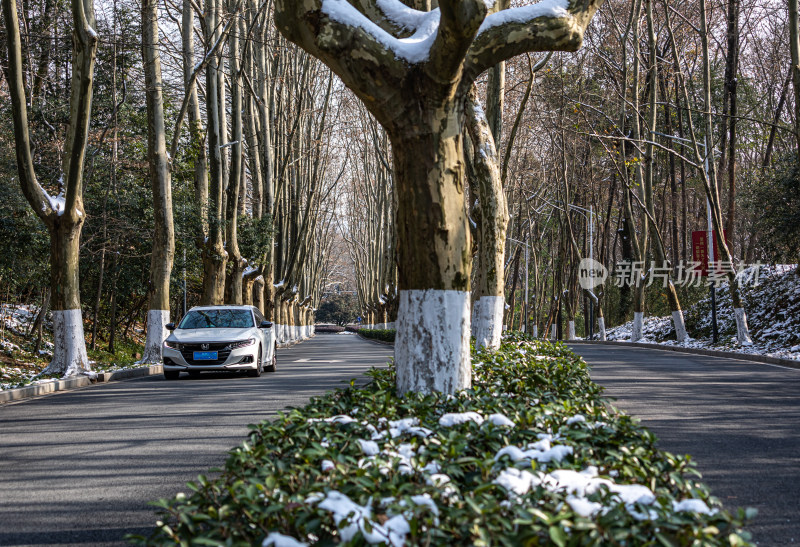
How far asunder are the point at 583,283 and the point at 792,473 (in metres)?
34.7

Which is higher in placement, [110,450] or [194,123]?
[194,123]

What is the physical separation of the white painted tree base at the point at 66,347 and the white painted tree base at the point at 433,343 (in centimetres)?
1012

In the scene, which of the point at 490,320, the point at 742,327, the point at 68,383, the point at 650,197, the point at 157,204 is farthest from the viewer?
the point at 650,197

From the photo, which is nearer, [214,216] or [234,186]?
[214,216]

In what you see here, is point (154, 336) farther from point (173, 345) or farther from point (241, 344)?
point (241, 344)

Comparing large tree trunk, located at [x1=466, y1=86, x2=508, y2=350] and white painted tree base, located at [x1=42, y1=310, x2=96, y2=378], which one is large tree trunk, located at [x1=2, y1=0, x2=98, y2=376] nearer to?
white painted tree base, located at [x1=42, y1=310, x2=96, y2=378]

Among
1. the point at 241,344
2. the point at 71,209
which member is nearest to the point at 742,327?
the point at 241,344

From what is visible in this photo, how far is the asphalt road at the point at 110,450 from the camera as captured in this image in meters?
4.80

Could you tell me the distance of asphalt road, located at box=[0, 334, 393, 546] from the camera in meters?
4.80

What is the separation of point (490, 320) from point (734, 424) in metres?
4.96

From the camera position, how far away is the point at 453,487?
325 centimetres

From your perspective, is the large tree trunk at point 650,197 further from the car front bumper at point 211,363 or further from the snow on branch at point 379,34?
the snow on branch at point 379,34

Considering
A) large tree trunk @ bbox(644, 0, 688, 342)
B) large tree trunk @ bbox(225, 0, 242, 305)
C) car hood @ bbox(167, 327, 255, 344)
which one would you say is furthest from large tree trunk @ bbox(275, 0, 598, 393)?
large tree trunk @ bbox(644, 0, 688, 342)

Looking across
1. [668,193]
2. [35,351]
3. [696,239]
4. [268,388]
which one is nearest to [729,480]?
[268,388]
